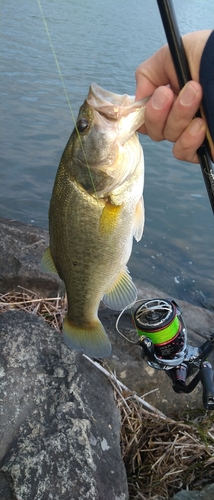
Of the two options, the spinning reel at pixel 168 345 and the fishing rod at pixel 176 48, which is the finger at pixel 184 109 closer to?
the fishing rod at pixel 176 48

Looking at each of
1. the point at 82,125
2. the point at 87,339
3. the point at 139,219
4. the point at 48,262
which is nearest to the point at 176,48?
the point at 82,125

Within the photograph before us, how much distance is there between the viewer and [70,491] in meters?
2.49

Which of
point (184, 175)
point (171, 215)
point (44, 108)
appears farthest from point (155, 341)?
point (44, 108)

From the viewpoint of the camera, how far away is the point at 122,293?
8.43 ft

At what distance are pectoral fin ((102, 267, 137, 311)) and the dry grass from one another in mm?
1005

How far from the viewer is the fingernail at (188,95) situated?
2043mm

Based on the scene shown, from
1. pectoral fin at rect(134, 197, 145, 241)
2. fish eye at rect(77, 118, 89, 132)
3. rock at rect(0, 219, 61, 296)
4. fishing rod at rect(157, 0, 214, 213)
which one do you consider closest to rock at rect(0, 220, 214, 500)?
rock at rect(0, 219, 61, 296)

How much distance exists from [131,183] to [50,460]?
146 cm

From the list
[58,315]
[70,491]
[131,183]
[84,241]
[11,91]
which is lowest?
[11,91]

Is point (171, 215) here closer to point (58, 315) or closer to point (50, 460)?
point (58, 315)

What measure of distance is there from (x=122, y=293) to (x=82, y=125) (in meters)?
0.86

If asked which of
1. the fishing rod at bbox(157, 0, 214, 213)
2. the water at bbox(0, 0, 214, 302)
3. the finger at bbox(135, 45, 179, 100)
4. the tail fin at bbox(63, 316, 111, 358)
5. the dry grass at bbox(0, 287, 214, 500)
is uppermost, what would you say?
the fishing rod at bbox(157, 0, 214, 213)

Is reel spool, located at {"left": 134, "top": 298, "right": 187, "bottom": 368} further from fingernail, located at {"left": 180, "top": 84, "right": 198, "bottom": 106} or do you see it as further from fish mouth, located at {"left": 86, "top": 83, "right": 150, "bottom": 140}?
fingernail, located at {"left": 180, "top": 84, "right": 198, "bottom": 106}

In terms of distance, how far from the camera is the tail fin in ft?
8.70
